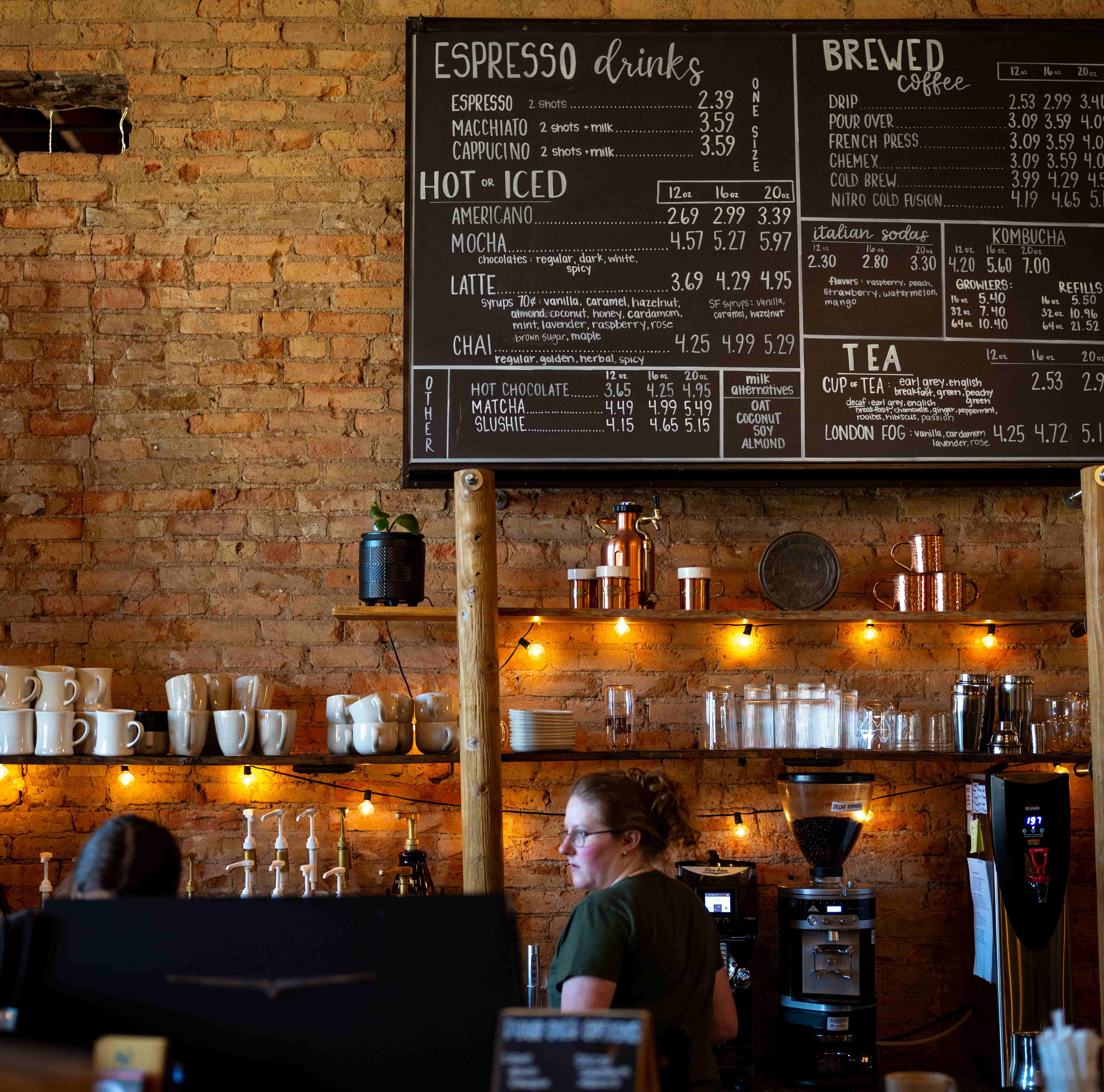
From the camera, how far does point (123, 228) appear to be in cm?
396

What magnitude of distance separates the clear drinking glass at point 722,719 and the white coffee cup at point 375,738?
3.13 ft

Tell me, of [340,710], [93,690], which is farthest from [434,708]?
[93,690]

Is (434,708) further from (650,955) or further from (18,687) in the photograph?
(650,955)

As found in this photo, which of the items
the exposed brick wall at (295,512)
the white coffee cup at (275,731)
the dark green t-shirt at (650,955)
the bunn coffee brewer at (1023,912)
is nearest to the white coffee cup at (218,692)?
the white coffee cup at (275,731)

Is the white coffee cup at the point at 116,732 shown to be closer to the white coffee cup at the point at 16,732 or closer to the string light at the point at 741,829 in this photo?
the white coffee cup at the point at 16,732

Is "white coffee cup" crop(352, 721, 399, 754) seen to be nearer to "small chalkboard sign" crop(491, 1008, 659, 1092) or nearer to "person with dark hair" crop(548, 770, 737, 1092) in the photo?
"person with dark hair" crop(548, 770, 737, 1092)

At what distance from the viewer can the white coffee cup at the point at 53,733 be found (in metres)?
3.39

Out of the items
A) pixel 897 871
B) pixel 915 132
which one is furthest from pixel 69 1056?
pixel 915 132

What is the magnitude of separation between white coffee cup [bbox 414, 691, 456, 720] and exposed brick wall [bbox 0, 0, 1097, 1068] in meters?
0.29

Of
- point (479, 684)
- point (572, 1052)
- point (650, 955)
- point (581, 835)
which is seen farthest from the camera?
point (479, 684)

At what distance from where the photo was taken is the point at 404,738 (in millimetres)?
3518

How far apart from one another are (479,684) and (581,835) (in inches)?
37.1

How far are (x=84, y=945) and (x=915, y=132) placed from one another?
3.64 metres

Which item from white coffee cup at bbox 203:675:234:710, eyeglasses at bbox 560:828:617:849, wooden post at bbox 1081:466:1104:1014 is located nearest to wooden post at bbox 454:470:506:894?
white coffee cup at bbox 203:675:234:710
